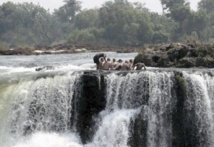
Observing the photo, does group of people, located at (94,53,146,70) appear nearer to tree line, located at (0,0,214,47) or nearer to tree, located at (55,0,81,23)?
→ tree line, located at (0,0,214,47)

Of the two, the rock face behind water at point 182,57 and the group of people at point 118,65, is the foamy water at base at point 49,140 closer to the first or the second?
the group of people at point 118,65

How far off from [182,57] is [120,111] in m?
8.71

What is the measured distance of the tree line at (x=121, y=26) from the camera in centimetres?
8006

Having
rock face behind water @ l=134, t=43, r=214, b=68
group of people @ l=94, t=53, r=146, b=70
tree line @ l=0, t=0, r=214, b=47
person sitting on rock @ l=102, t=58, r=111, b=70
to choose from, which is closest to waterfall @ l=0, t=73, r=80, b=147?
group of people @ l=94, t=53, r=146, b=70

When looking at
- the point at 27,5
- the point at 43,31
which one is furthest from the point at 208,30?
the point at 27,5

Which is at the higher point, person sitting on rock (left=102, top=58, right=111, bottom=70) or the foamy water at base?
person sitting on rock (left=102, top=58, right=111, bottom=70)

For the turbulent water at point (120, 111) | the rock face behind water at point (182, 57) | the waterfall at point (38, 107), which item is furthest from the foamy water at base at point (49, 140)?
the rock face behind water at point (182, 57)

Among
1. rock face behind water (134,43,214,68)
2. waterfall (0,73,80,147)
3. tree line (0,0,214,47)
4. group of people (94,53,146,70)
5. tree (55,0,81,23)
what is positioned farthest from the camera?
tree (55,0,81,23)

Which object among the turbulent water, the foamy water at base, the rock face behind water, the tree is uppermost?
the tree

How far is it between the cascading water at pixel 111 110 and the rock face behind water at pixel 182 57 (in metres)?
6.98

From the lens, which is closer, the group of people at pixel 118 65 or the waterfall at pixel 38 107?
the waterfall at pixel 38 107

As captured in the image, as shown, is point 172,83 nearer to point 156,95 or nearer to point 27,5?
point 156,95

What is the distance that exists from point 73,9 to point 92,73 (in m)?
107

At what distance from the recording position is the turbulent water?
1527cm
